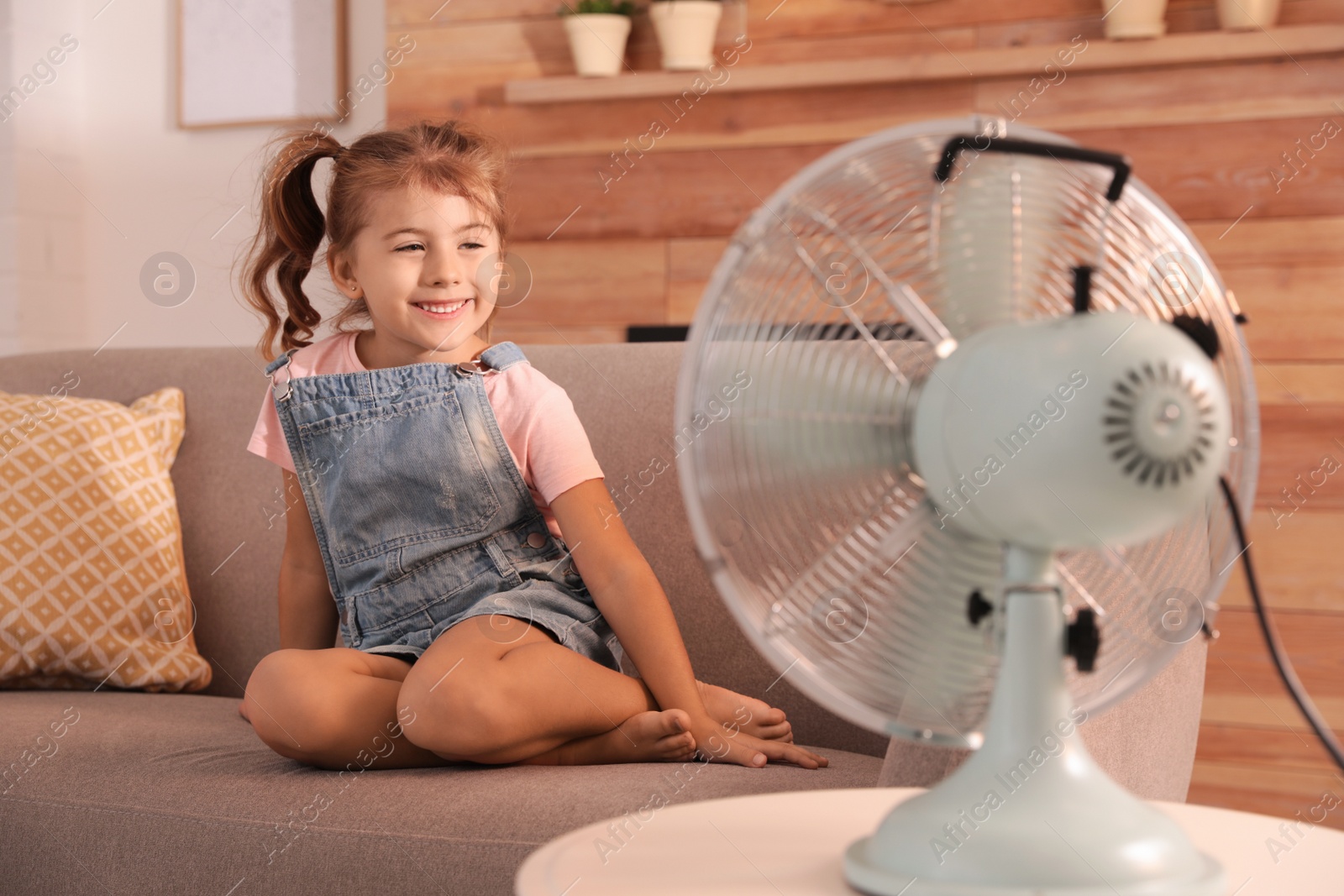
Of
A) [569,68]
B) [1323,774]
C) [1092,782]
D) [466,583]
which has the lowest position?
[1323,774]

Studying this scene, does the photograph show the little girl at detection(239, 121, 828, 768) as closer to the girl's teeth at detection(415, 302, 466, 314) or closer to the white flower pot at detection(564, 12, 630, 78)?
the girl's teeth at detection(415, 302, 466, 314)

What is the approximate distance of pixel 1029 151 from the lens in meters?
0.62

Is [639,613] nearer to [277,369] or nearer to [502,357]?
[502,357]

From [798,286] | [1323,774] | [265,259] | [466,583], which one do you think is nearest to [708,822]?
[798,286]

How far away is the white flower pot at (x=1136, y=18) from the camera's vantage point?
7.64 feet

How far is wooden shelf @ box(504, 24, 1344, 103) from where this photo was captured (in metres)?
2.27

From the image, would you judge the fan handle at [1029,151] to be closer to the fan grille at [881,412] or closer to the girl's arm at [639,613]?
the fan grille at [881,412]

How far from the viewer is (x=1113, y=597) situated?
0.69 meters

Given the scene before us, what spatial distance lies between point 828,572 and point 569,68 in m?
2.34

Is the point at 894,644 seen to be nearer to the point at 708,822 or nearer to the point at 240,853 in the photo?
the point at 708,822

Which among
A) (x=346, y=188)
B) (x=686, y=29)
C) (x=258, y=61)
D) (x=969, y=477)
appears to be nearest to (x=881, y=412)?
(x=969, y=477)

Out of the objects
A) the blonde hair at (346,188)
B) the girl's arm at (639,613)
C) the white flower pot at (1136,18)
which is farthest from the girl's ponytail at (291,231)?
the white flower pot at (1136,18)

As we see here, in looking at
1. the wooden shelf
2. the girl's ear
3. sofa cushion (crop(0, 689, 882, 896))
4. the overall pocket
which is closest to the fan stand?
sofa cushion (crop(0, 689, 882, 896))

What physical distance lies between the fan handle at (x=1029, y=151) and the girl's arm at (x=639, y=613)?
681 mm
